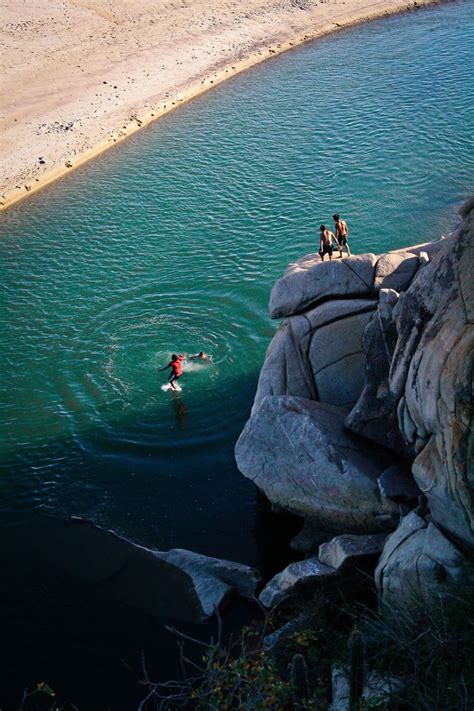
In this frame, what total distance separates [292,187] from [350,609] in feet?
84.8

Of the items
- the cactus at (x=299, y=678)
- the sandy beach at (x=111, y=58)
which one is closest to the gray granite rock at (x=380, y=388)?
the cactus at (x=299, y=678)

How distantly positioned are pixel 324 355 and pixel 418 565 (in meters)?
7.97

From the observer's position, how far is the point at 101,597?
2319cm

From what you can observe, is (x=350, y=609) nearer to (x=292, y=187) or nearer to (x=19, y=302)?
(x=19, y=302)

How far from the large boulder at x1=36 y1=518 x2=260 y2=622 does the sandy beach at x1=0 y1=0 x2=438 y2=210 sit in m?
25.3

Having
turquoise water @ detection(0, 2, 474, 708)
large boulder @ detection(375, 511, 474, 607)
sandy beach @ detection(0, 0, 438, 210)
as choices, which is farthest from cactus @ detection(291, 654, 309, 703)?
sandy beach @ detection(0, 0, 438, 210)

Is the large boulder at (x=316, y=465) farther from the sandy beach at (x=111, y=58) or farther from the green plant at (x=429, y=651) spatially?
the sandy beach at (x=111, y=58)

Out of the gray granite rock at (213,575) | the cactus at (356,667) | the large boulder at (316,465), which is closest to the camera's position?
the cactus at (356,667)

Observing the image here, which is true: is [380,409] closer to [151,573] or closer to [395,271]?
[395,271]

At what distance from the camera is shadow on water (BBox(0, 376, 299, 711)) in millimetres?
21266

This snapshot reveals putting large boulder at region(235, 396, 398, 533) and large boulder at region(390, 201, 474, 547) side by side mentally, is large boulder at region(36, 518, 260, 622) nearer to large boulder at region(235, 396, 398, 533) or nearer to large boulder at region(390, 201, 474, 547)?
large boulder at region(235, 396, 398, 533)

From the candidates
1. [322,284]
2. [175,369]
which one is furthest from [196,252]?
[322,284]

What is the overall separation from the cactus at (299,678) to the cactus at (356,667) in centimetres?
80

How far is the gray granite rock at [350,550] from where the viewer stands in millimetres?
A: 20609
